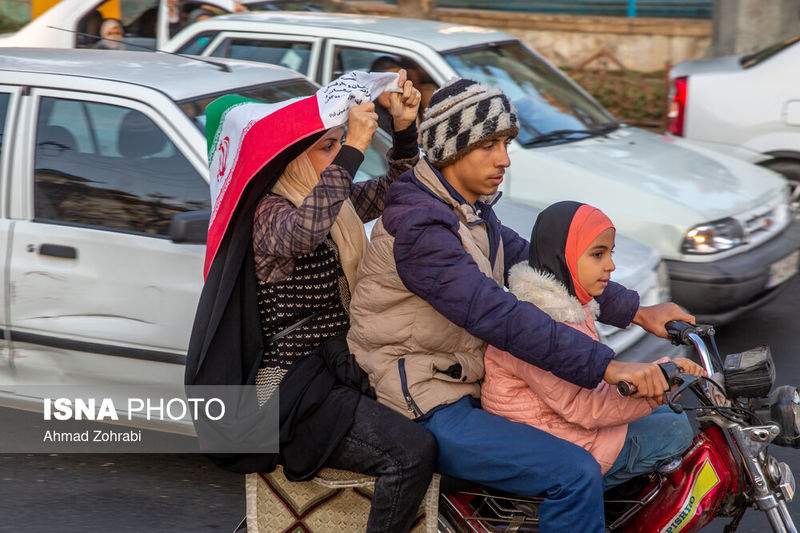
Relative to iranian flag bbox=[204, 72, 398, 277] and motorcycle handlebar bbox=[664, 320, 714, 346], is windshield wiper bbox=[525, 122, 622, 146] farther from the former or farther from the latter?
iranian flag bbox=[204, 72, 398, 277]

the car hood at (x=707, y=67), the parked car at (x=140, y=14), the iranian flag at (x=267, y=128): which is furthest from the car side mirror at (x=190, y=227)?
the car hood at (x=707, y=67)

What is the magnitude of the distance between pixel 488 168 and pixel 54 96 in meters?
2.52

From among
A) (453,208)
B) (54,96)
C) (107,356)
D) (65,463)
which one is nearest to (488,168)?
(453,208)

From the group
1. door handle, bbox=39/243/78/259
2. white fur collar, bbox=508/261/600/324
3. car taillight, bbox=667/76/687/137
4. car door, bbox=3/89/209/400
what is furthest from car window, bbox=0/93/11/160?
car taillight, bbox=667/76/687/137

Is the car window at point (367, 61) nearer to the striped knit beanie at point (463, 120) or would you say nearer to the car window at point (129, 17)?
the car window at point (129, 17)

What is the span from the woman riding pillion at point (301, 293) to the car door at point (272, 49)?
3.68m

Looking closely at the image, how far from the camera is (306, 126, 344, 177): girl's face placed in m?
2.77

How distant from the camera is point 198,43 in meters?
6.83

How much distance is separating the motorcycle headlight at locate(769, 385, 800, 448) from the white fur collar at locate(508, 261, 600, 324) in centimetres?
51

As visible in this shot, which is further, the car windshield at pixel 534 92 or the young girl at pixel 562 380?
the car windshield at pixel 534 92

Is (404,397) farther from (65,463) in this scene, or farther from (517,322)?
(65,463)

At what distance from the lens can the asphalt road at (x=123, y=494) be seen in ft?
13.3

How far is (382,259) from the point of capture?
2588 mm

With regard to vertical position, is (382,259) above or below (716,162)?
above
